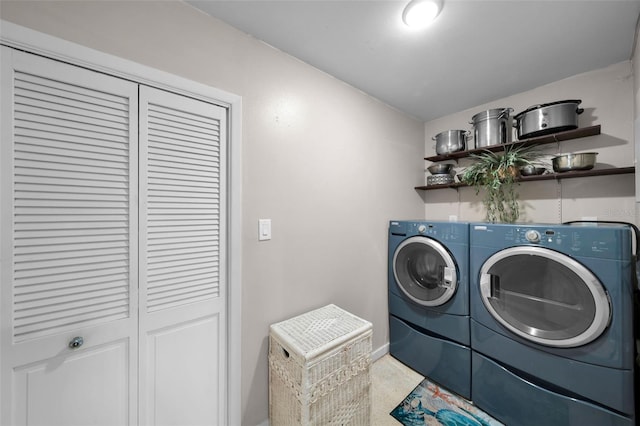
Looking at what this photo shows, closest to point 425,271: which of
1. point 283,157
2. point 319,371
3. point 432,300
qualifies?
point 432,300

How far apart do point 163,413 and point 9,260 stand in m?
0.92

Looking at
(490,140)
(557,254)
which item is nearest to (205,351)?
(557,254)

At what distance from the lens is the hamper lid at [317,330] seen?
122cm

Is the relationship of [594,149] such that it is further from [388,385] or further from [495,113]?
[388,385]

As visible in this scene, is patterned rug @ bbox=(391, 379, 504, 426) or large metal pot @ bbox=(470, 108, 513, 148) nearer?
patterned rug @ bbox=(391, 379, 504, 426)

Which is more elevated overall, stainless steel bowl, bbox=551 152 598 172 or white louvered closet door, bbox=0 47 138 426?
stainless steel bowl, bbox=551 152 598 172

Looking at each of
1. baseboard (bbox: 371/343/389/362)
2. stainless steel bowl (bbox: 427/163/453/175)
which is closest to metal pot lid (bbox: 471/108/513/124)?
stainless steel bowl (bbox: 427/163/453/175)

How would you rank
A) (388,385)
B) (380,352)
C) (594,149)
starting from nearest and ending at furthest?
1. (594,149)
2. (388,385)
3. (380,352)

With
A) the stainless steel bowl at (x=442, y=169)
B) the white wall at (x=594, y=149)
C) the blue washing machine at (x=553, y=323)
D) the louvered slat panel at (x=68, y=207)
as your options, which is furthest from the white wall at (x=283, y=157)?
the white wall at (x=594, y=149)

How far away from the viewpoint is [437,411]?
1.58 meters

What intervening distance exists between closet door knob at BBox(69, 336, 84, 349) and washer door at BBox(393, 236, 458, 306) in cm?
197

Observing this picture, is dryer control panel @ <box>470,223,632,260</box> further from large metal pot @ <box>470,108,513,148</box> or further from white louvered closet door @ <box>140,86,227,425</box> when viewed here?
white louvered closet door @ <box>140,86,227,425</box>

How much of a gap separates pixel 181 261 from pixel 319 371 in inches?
35.2

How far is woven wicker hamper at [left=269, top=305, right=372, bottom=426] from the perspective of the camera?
117 centimetres
